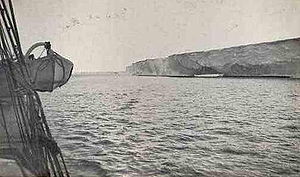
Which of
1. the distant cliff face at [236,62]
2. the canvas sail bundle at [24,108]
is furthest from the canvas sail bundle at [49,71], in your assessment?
the distant cliff face at [236,62]

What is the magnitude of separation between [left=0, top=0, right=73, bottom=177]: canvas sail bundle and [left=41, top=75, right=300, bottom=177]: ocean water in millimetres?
47

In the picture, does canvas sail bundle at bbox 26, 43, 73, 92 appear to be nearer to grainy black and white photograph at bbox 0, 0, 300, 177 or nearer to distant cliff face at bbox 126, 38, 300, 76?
grainy black and white photograph at bbox 0, 0, 300, 177

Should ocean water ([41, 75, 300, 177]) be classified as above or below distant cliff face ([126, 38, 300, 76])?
below

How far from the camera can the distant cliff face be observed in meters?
1.72

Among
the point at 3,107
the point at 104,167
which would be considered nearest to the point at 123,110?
the point at 104,167

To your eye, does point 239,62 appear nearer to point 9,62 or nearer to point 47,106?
point 47,106

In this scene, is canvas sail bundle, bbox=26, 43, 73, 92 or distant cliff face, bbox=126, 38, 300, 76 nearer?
canvas sail bundle, bbox=26, 43, 73, 92

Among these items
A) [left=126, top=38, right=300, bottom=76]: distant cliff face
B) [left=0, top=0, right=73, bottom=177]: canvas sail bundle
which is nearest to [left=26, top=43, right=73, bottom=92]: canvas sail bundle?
[left=0, top=0, right=73, bottom=177]: canvas sail bundle

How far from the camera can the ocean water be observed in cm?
146

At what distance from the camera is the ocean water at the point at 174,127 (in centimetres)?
146

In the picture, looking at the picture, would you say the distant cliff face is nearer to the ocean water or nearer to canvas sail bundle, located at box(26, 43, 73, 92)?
the ocean water

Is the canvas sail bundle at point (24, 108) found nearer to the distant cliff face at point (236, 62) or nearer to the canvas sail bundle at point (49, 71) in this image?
the canvas sail bundle at point (49, 71)

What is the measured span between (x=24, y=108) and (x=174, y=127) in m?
0.61

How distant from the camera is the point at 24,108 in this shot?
1.45 m
